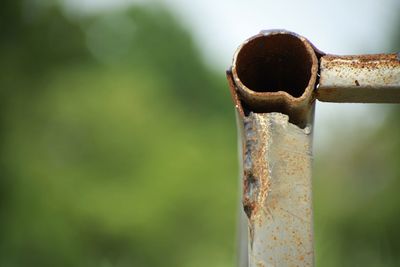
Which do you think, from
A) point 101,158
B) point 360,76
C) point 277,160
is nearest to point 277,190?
point 277,160

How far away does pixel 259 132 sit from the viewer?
101 cm

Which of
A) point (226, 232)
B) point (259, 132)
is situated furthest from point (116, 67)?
point (259, 132)

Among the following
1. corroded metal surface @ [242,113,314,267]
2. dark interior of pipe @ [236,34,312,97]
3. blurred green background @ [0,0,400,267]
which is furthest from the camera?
blurred green background @ [0,0,400,267]

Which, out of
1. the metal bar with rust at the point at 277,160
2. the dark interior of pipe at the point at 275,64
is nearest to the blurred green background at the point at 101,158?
the dark interior of pipe at the point at 275,64

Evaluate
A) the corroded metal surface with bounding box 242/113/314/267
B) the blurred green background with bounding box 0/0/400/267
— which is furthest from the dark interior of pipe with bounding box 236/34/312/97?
the blurred green background with bounding box 0/0/400/267

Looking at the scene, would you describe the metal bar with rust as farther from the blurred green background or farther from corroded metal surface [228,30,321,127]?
the blurred green background

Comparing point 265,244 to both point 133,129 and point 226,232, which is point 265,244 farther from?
point 133,129

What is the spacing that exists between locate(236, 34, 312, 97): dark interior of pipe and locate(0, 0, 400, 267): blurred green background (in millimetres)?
8758

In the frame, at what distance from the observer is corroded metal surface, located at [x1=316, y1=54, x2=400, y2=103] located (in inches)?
40.9

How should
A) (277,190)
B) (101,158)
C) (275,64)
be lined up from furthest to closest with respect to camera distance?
(101,158) → (275,64) → (277,190)

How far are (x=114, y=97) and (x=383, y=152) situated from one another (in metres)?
9.62

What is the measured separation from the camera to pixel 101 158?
50.5ft

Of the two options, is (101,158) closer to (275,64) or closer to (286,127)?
(275,64)

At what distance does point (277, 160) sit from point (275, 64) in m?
0.22
